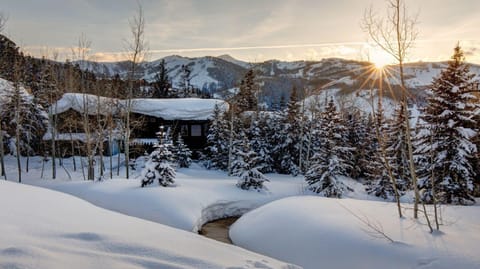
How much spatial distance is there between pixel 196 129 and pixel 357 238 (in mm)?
23585

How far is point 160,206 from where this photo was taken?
13.5 metres

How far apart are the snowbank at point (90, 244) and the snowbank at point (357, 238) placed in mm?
3595

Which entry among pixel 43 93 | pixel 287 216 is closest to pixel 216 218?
pixel 287 216

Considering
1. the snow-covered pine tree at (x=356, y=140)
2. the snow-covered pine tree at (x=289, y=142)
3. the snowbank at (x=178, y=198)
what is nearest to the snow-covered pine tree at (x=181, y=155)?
the snow-covered pine tree at (x=289, y=142)

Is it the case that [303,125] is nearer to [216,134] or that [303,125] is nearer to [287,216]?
[216,134]

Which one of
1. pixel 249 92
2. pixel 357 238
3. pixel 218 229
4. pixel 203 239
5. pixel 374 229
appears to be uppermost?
pixel 249 92

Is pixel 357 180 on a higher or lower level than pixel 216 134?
lower

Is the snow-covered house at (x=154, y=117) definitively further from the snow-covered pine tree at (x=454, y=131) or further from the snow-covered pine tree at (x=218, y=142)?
the snow-covered pine tree at (x=454, y=131)

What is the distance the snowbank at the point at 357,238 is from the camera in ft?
25.0

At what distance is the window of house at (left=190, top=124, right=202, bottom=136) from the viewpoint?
31.0 m

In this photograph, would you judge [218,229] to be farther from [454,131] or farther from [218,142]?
[218,142]

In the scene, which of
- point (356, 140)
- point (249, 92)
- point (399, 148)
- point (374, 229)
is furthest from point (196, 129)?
point (374, 229)

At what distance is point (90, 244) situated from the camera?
4496 millimetres

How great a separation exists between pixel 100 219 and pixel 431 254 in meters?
6.94
